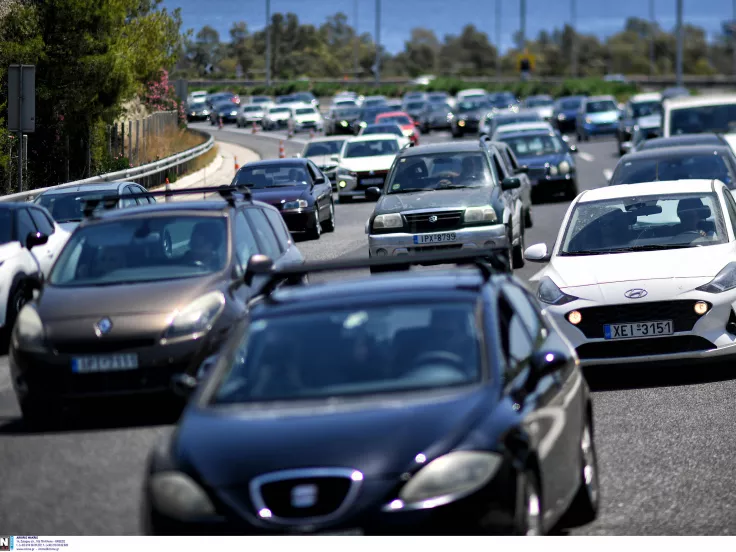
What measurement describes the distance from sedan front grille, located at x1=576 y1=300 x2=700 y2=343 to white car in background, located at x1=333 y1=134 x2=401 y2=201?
907 inches

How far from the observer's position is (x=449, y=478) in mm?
5555

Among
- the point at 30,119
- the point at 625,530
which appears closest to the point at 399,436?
Result: the point at 625,530

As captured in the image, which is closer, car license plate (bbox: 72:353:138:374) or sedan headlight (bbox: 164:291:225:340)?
car license plate (bbox: 72:353:138:374)

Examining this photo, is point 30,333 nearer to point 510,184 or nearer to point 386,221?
point 386,221

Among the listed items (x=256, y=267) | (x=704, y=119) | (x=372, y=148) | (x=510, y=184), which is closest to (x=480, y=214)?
(x=510, y=184)

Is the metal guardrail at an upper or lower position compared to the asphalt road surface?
upper

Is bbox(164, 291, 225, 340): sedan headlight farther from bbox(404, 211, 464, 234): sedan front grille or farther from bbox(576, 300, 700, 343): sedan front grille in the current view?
bbox(404, 211, 464, 234): sedan front grille

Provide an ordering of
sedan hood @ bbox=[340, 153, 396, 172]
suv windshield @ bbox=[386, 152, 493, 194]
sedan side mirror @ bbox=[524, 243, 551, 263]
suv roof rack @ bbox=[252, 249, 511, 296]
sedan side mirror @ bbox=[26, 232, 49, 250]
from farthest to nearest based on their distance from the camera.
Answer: sedan hood @ bbox=[340, 153, 396, 172]
suv windshield @ bbox=[386, 152, 493, 194]
sedan side mirror @ bbox=[26, 232, 49, 250]
sedan side mirror @ bbox=[524, 243, 551, 263]
suv roof rack @ bbox=[252, 249, 511, 296]

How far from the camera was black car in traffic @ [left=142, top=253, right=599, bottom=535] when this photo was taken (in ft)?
18.2

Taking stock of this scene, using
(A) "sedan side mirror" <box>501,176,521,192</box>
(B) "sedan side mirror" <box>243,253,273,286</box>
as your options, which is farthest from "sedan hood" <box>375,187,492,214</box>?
(B) "sedan side mirror" <box>243,253,273,286</box>

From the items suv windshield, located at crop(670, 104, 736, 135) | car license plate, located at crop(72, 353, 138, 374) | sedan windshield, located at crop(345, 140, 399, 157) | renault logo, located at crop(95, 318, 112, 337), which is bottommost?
car license plate, located at crop(72, 353, 138, 374)

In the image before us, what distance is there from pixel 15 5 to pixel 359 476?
31.2m

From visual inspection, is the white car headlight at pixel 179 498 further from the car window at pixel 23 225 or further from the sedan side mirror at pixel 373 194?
the sedan side mirror at pixel 373 194
